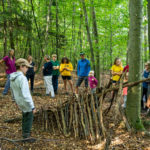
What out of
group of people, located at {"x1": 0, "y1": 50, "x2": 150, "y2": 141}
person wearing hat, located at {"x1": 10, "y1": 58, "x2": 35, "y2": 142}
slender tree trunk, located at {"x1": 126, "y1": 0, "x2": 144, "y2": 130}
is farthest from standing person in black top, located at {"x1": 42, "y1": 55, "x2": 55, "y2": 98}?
slender tree trunk, located at {"x1": 126, "y1": 0, "x2": 144, "y2": 130}

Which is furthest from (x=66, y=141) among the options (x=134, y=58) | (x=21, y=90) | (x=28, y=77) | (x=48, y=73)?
(x=28, y=77)

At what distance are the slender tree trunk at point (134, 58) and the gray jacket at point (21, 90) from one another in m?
2.45

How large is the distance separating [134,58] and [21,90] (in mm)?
2675

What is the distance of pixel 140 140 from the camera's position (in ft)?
11.1

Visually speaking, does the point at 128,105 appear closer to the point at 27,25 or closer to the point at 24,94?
the point at 24,94

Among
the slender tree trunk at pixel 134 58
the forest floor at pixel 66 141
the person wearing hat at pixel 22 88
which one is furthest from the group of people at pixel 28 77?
the slender tree trunk at pixel 134 58

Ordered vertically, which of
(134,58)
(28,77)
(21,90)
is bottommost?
(28,77)

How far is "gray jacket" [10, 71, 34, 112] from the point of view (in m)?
2.83

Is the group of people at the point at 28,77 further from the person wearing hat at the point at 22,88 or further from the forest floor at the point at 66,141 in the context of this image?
the forest floor at the point at 66,141

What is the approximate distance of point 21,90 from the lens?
2.84 m

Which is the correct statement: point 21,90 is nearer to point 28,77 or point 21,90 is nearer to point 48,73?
point 48,73

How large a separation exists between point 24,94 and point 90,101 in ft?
5.93

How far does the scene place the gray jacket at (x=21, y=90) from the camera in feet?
9.28

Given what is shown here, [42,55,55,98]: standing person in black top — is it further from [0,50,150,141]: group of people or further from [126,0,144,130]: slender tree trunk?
[126,0,144,130]: slender tree trunk
